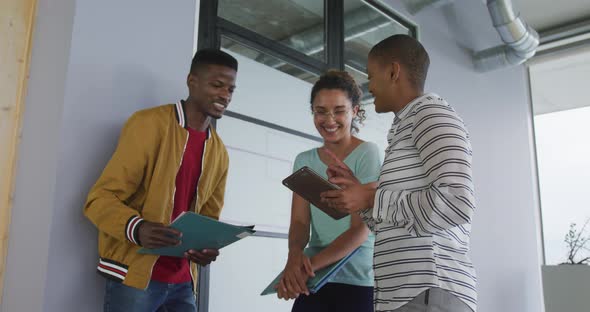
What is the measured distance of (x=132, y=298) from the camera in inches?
64.4

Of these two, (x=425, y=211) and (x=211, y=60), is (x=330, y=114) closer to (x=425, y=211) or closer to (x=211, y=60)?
(x=211, y=60)

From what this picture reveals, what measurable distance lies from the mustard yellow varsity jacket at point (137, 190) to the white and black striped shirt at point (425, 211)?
747 mm

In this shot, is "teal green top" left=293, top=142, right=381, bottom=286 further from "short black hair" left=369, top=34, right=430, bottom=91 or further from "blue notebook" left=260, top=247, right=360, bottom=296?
"short black hair" left=369, top=34, right=430, bottom=91

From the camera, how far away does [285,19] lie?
3.20 meters

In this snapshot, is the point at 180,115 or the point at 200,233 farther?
the point at 180,115

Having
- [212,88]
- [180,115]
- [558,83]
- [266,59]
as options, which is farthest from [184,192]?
[558,83]

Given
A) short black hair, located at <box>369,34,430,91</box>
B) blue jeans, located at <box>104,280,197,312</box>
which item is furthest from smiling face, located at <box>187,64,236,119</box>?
short black hair, located at <box>369,34,430,91</box>

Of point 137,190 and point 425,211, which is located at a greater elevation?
point 137,190

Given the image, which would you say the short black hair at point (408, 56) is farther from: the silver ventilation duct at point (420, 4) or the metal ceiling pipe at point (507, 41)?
the metal ceiling pipe at point (507, 41)

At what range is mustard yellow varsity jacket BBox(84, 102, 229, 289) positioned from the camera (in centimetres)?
160

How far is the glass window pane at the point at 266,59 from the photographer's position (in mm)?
2742

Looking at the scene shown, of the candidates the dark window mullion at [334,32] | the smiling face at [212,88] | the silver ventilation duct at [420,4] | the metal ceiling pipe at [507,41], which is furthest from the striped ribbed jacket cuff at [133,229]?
the metal ceiling pipe at [507,41]

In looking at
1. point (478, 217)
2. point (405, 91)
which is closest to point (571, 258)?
point (478, 217)

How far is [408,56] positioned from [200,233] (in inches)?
30.1
